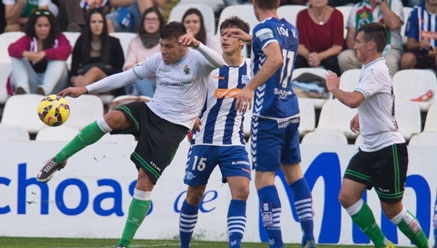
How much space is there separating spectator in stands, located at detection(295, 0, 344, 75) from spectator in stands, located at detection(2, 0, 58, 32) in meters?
3.64

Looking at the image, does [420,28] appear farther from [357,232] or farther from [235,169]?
[235,169]

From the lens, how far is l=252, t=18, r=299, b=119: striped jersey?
10.5 meters

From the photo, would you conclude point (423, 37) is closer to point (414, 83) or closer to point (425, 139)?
point (414, 83)

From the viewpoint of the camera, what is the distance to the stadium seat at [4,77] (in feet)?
53.0

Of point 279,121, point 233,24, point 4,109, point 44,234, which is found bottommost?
point 44,234

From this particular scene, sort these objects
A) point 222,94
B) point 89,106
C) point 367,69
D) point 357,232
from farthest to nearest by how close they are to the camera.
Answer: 1. point 89,106
2. point 357,232
3. point 222,94
4. point 367,69

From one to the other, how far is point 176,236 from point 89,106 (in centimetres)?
259

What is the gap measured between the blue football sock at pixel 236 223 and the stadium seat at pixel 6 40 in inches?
278

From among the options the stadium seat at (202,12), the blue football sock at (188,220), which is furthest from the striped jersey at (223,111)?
the stadium seat at (202,12)

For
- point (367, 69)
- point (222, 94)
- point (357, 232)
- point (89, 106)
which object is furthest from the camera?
point (89, 106)

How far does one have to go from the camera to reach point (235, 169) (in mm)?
A: 10945

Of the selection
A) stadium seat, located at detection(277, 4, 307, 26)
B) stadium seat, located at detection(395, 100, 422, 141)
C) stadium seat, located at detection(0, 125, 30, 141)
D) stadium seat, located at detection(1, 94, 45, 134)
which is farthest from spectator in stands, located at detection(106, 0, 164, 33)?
stadium seat, located at detection(395, 100, 422, 141)

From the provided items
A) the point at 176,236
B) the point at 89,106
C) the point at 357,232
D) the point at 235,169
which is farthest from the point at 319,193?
the point at 89,106

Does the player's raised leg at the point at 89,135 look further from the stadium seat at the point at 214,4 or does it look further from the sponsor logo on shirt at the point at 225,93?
the stadium seat at the point at 214,4
